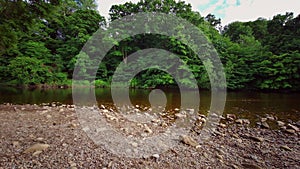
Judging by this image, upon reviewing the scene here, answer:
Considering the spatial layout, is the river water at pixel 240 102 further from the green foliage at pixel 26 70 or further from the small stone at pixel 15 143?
the green foliage at pixel 26 70

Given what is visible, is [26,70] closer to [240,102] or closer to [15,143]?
[15,143]

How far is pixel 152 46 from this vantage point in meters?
17.7

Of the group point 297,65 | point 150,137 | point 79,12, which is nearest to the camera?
point 150,137

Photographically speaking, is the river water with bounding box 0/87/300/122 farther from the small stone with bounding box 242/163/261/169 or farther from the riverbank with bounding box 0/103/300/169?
the small stone with bounding box 242/163/261/169

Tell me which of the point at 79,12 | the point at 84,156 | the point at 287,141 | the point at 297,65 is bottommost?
the point at 287,141

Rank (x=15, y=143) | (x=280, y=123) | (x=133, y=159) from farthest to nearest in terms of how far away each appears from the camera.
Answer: (x=280, y=123) → (x=15, y=143) → (x=133, y=159)

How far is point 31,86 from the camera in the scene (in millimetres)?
14375

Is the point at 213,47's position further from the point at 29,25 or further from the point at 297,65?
the point at 29,25

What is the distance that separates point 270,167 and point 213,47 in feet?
44.8

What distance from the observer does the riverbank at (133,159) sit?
177 centimetres

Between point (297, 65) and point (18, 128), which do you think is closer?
point (18, 128)

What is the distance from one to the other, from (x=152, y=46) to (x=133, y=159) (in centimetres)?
1655

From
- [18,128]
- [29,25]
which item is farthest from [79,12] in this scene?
[18,128]

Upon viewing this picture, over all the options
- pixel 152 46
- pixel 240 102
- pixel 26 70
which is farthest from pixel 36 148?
pixel 152 46
